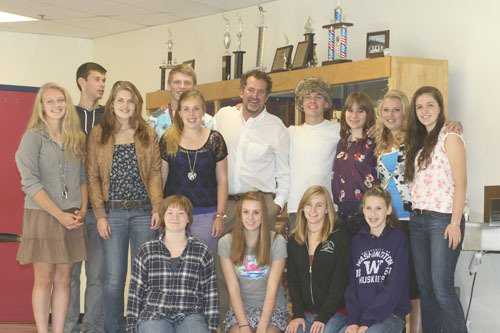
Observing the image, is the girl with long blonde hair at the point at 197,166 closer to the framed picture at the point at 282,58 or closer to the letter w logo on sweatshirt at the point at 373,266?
the letter w logo on sweatshirt at the point at 373,266

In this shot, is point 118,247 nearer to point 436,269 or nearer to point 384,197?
point 384,197

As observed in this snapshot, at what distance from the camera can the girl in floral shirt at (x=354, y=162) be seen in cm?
462

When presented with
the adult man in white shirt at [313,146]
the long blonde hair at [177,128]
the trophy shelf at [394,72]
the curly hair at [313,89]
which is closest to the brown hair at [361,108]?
the adult man in white shirt at [313,146]

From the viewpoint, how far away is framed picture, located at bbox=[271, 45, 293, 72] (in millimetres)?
6221

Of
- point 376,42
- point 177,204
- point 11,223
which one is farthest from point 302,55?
point 11,223

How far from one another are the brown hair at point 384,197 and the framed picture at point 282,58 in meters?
1.94

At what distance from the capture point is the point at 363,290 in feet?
14.6

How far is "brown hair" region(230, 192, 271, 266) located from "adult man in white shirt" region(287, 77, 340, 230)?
0.30 meters

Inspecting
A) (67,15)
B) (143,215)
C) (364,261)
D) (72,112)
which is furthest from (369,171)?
(67,15)

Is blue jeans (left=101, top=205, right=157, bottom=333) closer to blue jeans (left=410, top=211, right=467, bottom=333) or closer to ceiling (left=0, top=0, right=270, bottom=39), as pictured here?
blue jeans (left=410, top=211, right=467, bottom=333)

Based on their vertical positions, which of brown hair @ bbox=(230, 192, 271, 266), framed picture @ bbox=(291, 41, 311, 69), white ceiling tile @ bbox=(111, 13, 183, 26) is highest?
white ceiling tile @ bbox=(111, 13, 183, 26)

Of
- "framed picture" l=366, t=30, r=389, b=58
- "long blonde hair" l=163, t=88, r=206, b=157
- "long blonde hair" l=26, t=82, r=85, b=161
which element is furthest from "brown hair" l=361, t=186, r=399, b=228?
"long blonde hair" l=26, t=82, r=85, b=161

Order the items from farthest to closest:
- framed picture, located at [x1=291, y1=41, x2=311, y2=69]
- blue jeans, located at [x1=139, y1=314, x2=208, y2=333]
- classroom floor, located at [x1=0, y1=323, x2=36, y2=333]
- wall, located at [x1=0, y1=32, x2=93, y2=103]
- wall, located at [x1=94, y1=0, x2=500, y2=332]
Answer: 1. wall, located at [x1=0, y1=32, x2=93, y2=103]
2. classroom floor, located at [x1=0, y1=323, x2=36, y2=333]
3. framed picture, located at [x1=291, y1=41, x2=311, y2=69]
4. wall, located at [x1=94, y1=0, x2=500, y2=332]
5. blue jeans, located at [x1=139, y1=314, x2=208, y2=333]

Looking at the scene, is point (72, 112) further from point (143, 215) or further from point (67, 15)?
point (67, 15)
